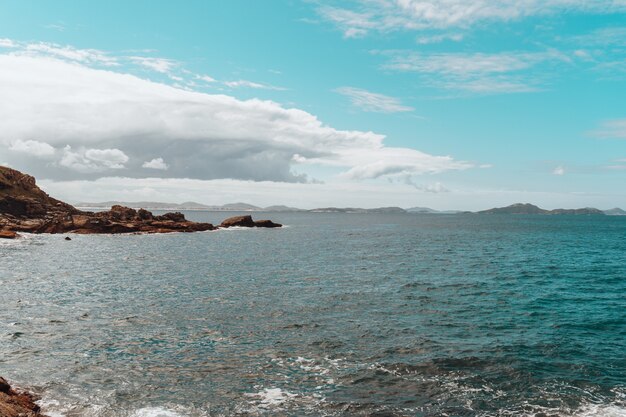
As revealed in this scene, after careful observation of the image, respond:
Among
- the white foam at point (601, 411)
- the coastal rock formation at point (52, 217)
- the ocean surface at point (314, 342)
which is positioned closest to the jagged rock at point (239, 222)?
the coastal rock formation at point (52, 217)

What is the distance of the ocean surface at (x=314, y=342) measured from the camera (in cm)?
1827

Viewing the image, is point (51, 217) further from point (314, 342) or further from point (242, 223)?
point (314, 342)

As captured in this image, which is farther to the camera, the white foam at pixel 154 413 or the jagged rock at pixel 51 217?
the jagged rock at pixel 51 217

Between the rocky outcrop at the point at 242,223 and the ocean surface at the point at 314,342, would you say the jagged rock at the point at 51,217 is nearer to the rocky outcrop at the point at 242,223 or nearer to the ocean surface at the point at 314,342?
the rocky outcrop at the point at 242,223

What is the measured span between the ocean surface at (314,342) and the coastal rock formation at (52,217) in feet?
198

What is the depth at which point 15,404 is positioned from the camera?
16.2 m

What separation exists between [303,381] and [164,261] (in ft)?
159

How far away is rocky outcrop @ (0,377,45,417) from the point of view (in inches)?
596

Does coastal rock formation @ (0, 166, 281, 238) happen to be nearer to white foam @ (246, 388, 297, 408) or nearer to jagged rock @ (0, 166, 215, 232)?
jagged rock @ (0, 166, 215, 232)

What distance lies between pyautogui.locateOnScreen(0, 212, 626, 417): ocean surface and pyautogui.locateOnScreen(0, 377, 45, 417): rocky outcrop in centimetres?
65

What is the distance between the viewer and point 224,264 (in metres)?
61.1

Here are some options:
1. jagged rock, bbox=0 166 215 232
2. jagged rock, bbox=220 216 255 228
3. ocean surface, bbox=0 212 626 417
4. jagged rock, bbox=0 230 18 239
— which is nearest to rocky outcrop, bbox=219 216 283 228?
jagged rock, bbox=220 216 255 228

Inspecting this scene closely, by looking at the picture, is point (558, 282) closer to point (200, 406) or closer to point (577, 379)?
point (577, 379)

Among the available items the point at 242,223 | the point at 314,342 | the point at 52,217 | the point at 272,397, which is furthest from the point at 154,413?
the point at 242,223
